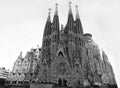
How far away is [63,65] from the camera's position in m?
55.9

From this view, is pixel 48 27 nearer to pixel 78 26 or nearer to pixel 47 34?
pixel 47 34

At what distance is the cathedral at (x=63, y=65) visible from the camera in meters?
53.6

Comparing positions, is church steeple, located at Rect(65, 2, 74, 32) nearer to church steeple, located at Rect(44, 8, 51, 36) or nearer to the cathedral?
the cathedral

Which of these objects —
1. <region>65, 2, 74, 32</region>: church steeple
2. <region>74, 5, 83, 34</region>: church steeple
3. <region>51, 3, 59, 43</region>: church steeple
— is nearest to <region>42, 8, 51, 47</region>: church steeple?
<region>51, 3, 59, 43</region>: church steeple

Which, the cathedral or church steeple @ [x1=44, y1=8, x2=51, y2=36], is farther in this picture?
church steeple @ [x1=44, y1=8, x2=51, y2=36]

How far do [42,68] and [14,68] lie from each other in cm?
1528

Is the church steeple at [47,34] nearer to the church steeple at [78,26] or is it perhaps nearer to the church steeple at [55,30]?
the church steeple at [55,30]

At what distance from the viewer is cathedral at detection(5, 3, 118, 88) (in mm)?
53625

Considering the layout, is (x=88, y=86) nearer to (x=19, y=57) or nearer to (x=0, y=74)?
(x=19, y=57)

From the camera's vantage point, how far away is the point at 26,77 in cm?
6212

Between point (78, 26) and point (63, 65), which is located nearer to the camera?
point (63, 65)

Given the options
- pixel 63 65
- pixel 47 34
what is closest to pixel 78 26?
pixel 47 34

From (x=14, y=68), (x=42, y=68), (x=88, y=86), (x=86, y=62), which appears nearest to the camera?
(x=88, y=86)

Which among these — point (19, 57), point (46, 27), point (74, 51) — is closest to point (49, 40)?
point (46, 27)
